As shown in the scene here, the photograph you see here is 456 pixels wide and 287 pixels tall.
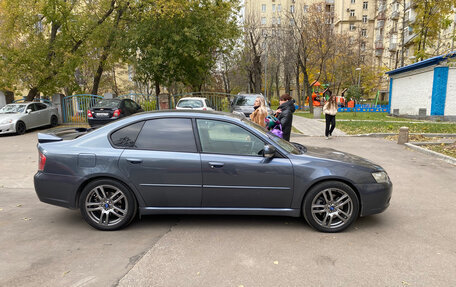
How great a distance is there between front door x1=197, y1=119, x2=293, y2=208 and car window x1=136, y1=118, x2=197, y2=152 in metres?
0.19

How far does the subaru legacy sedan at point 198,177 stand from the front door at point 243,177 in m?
0.01

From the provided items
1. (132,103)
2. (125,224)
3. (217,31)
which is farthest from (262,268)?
(217,31)

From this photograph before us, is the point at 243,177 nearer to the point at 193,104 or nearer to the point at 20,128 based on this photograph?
the point at 193,104

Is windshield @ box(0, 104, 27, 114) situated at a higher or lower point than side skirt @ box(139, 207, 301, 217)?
higher

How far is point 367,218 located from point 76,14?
20388 mm

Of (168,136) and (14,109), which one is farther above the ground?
(14,109)

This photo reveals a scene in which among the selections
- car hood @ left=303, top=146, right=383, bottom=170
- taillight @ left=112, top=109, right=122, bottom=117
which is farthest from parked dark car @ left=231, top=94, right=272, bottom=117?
car hood @ left=303, top=146, right=383, bottom=170

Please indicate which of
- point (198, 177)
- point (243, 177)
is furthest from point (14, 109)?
point (243, 177)

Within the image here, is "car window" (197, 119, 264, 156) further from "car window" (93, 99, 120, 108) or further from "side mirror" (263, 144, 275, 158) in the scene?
"car window" (93, 99, 120, 108)

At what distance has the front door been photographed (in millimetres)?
3934

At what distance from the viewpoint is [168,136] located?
161 inches

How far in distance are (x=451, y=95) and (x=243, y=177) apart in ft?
64.4

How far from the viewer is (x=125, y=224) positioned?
4070 millimetres

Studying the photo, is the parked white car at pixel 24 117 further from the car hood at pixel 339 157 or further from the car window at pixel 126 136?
the car hood at pixel 339 157
